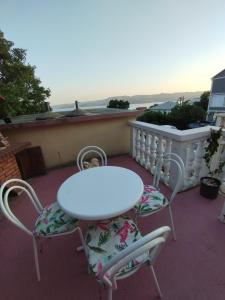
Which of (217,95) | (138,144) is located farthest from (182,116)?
(138,144)

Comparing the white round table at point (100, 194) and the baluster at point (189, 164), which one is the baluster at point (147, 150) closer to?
the baluster at point (189, 164)

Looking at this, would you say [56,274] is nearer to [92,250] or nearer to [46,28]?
[92,250]

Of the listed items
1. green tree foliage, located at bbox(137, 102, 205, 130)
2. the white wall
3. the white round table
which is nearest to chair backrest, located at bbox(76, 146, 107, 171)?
the white round table

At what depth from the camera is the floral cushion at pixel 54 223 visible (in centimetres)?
111

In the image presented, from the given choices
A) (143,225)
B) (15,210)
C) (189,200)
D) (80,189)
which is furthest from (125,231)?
(15,210)

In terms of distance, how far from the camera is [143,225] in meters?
1.57

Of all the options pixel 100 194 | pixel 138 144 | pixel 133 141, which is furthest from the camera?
pixel 133 141

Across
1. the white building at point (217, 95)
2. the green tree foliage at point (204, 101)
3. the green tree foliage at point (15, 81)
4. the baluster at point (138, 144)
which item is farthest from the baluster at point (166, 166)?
the green tree foliage at point (204, 101)

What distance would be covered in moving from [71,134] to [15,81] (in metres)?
6.72

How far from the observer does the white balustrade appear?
1.78 m

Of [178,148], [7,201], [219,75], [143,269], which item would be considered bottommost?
[143,269]

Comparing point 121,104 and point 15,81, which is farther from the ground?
point 15,81

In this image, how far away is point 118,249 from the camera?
0.92 m

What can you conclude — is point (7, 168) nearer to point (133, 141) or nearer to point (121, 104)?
point (133, 141)
